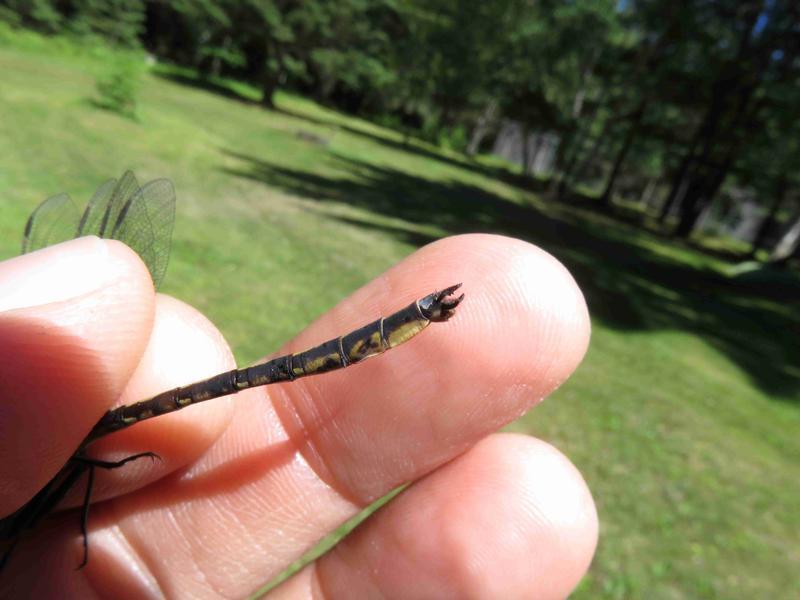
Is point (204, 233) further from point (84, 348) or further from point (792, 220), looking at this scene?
point (792, 220)

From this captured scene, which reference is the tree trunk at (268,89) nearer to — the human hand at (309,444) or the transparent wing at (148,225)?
the transparent wing at (148,225)

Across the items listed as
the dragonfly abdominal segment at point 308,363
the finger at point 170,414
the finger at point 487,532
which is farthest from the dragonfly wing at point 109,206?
the finger at point 487,532

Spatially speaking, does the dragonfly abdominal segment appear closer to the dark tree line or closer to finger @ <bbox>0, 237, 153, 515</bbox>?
finger @ <bbox>0, 237, 153, 515</bbox>

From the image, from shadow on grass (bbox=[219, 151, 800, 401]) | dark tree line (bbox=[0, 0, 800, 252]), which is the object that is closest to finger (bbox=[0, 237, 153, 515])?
shadow on grass (bbox=[219, 151, 800, 401])

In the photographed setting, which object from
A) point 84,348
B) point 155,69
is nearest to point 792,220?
point 84,348

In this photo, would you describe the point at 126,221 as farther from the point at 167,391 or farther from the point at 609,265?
the point at 609,265
